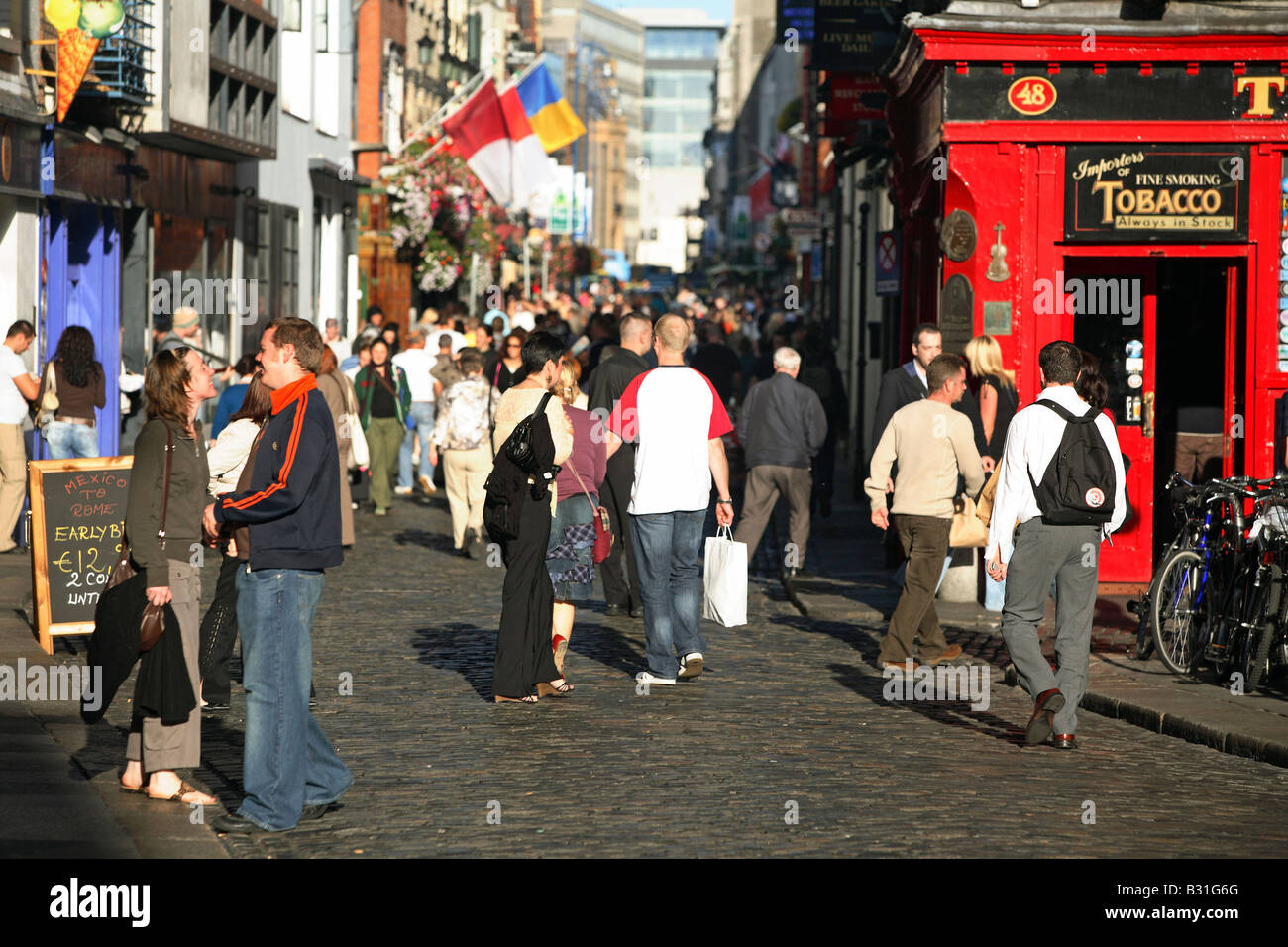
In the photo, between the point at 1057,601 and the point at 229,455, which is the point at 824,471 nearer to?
the point at 1057,601

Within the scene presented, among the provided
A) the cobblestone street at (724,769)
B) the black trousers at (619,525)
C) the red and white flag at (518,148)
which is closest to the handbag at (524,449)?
the cobblestone street at (724,769)

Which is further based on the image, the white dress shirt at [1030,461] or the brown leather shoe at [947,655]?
the brown leather shoe at [947,655]

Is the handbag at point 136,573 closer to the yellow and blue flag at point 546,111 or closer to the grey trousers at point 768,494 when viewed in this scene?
the grey trousers at point 768,494

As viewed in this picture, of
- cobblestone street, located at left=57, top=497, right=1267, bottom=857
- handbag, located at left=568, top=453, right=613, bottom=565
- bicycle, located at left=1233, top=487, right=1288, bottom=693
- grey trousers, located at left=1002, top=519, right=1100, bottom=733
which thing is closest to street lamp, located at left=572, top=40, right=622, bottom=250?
handbag, located at left=568, top=453, right=613, bottom=565

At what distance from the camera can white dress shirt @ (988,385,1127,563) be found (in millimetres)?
8922

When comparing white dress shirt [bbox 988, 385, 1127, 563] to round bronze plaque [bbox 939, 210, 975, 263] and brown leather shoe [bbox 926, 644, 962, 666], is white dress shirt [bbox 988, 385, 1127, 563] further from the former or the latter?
round bronze plaque [bbox 939, 210, 975, 263]

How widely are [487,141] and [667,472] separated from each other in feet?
74.7

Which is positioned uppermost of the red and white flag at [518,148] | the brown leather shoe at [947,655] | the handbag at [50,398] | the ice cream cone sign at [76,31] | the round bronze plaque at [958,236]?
the red and white flag at [518,148]

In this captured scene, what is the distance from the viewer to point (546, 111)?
37062mm

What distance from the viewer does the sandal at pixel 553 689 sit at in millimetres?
10070

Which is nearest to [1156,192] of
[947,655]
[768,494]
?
[768,494]

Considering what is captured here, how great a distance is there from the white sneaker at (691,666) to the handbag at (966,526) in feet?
5.76

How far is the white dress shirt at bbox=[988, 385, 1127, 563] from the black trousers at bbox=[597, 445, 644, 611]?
13.9 ft
